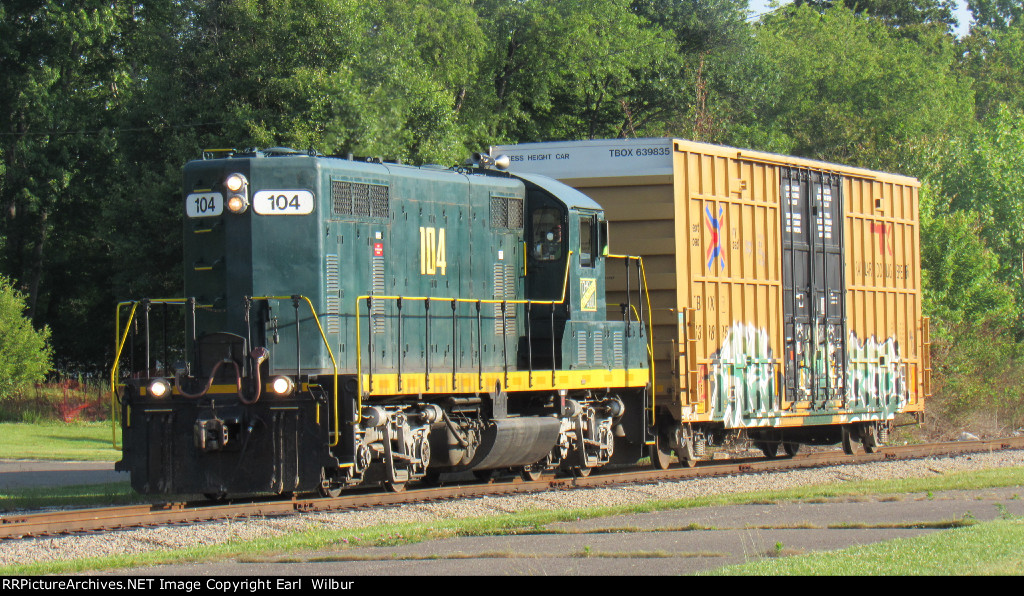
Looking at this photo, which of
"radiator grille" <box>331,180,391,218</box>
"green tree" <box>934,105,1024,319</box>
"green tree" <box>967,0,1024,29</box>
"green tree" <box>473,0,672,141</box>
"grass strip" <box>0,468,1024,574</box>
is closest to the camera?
"grass strip" <box>0,468,1024,574</box>

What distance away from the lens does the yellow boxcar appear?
54.0ft

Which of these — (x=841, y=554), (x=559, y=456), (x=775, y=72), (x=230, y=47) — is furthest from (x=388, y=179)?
(x=775, y=72)

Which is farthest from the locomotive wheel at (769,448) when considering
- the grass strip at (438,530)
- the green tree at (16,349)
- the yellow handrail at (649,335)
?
the green tree at (16,349)

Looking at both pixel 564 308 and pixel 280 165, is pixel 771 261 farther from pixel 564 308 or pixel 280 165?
pixel 280 165

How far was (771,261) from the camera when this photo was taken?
58.2 feet

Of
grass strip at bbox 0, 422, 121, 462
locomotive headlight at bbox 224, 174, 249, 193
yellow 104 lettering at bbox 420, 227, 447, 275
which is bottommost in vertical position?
grass strip at bbox 0, 422, 121, 462

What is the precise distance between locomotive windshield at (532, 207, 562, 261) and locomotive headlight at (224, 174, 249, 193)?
4.07 metres

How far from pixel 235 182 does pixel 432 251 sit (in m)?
2.61

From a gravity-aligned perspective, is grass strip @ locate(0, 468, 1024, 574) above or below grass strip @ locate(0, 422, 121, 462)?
above

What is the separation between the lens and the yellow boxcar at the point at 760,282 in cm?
1645

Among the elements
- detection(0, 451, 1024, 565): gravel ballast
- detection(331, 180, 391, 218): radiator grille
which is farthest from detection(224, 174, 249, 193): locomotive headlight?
detection(0, 451, 1024, 565): gravel ballast

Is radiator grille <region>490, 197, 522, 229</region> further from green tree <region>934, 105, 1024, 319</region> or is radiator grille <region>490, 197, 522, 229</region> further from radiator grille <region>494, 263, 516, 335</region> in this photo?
green tree <region>934, 105, 1024, 319</region>

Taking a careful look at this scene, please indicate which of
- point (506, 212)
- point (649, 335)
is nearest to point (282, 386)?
point (506, 212)

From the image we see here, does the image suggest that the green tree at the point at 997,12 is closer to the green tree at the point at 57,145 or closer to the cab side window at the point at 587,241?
the green tree at the point at 57,145
